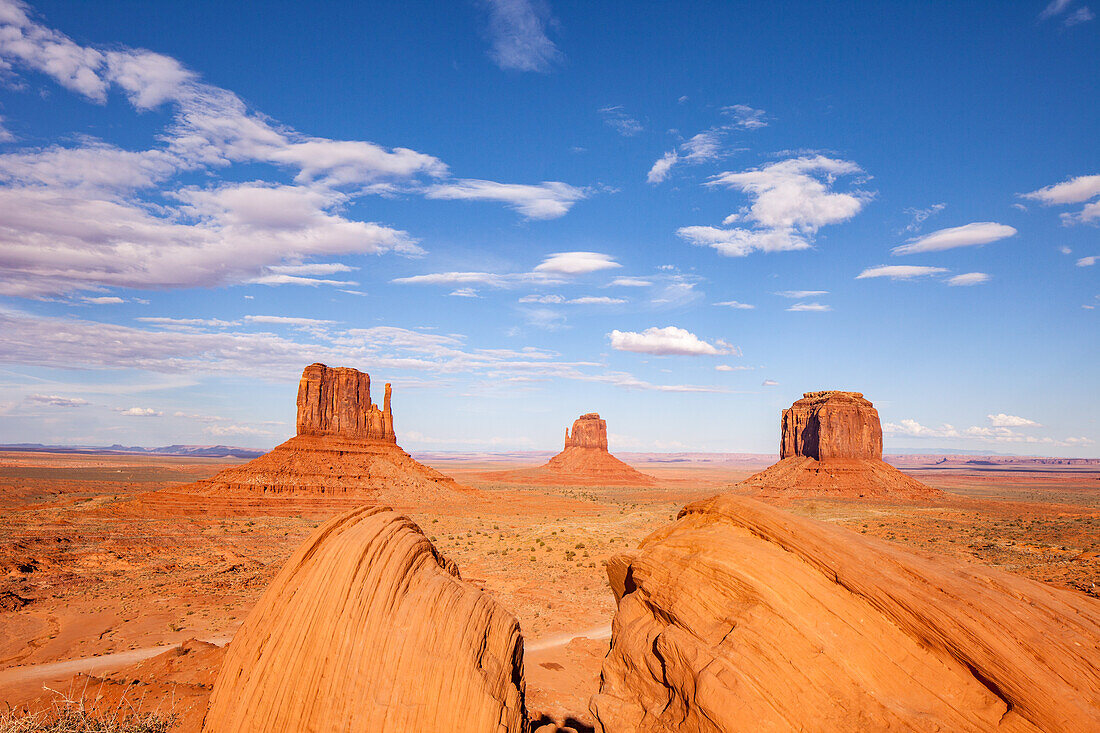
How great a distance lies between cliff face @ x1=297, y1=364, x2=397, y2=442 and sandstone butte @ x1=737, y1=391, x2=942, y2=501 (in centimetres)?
6401

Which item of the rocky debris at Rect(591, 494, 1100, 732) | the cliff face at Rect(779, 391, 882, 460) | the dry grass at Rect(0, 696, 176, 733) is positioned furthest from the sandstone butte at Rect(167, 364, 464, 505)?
the cliff face at Rect(779, 391, 882, 460)

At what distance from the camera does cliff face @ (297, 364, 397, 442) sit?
79.6 m

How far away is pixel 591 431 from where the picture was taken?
158625 millimetres

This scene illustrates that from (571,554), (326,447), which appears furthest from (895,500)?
(326,447)

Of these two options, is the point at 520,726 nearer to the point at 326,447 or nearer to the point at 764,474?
the point at 326,447

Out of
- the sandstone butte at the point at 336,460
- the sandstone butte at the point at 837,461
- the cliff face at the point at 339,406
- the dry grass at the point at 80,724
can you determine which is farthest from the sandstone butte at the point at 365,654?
the sandstone butte at the point at 837,461

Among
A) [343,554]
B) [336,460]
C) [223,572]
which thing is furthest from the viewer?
[336,460]

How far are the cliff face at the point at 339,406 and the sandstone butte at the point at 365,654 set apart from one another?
7760 cm

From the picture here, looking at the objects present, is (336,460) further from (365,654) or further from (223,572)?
(365,654)

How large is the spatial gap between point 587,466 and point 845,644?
146 meters

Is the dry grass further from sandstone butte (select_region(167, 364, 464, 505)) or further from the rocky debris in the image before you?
sandstone butte (select_region(167, 364, 464, 505))

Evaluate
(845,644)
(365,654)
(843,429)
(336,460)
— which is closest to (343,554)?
(365,654)

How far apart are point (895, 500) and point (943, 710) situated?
90947 mm

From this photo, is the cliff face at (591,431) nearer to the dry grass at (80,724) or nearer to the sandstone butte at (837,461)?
the sandstone butte at (837,461)
